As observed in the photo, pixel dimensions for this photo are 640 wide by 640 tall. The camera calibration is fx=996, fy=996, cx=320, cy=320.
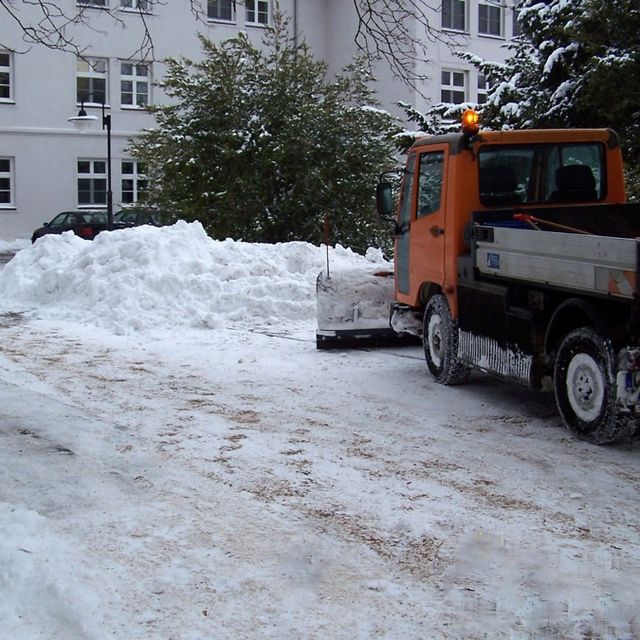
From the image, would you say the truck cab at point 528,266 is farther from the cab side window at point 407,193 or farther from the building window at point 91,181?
the building window at point 91,181

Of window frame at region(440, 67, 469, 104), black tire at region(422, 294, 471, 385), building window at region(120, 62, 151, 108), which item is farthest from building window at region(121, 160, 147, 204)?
black tire at region(422, 294, 471, 385)

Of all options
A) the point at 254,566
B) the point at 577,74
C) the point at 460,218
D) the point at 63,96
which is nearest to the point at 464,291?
the point at 460,218

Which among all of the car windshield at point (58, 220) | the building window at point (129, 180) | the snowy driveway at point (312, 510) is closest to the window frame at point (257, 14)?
the building window at point (129, 180)

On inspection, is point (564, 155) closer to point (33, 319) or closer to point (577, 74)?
point (577, 74)

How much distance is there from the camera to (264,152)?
75.4ft

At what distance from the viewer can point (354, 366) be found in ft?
35.8

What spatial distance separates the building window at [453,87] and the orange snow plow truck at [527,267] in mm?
32352

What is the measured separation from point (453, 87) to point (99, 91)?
14898 millimetres

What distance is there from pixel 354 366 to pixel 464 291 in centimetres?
215

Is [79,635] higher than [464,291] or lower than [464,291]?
lower

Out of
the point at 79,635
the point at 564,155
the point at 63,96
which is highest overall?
the point at 63,96

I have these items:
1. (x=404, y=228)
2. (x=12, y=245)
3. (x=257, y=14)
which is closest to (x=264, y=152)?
(x=404, y=228)

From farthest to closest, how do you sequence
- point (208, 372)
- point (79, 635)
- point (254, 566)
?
point (208, 372) < point (254, 566) < point (79, 635)

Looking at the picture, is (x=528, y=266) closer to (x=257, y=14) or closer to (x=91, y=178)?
(x=91, y=178)
